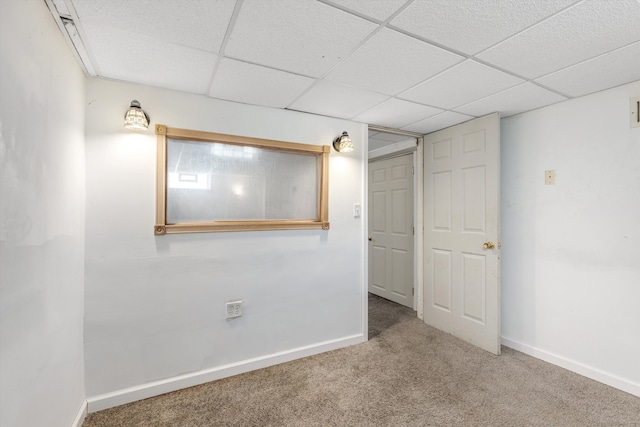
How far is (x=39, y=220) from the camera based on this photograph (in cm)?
127

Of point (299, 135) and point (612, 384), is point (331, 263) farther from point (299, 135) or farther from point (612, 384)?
point (612, 384)

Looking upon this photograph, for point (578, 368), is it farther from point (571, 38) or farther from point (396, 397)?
point (571, 38)

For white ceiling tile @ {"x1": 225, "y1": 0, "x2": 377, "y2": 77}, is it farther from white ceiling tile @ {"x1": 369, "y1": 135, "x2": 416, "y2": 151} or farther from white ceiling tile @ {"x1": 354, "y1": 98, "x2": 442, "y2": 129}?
white ceiling tile @ {"x1": 369, "y1": 135, "x2": 416, "y2": 151}

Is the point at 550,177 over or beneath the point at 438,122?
beneath

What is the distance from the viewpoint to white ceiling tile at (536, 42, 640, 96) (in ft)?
5.46

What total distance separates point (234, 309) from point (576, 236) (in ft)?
9.01

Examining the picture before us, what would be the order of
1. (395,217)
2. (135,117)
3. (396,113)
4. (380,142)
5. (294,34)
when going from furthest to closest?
(395,217), (380,142), (396,113), (135,117), (294,34)

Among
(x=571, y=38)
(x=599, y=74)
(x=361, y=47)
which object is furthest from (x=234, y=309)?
(x=599, y=74)

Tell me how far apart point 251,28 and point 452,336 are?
313cm

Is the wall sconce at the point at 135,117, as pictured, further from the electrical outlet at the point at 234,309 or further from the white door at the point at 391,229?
the white door at the point at 391,229

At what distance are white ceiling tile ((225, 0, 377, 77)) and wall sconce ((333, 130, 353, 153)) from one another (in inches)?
32.1

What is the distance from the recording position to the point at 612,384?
82.7 inches

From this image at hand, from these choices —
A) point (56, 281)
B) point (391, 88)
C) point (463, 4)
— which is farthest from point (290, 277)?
point (463, 4)

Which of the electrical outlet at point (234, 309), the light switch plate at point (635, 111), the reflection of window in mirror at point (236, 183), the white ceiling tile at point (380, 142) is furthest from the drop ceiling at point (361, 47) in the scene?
the electrical outlet at point (234, 309)
